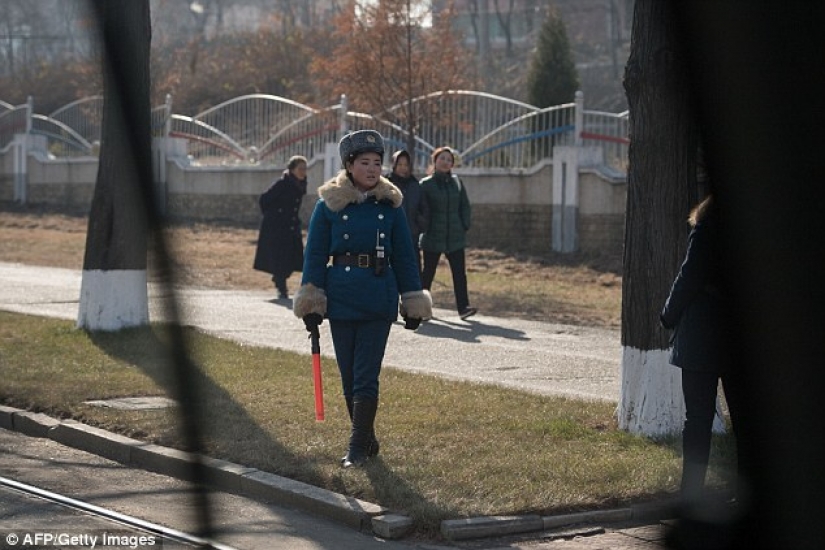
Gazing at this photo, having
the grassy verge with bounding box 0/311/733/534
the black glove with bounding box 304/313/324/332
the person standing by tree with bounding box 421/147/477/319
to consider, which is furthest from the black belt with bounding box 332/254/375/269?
the person standing by tree with bounding box 421/147/477/319

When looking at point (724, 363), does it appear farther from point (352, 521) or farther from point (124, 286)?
point (124, 286)

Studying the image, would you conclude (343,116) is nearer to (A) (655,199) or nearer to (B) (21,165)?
(B) (21,165)

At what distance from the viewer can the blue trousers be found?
25.9 ft

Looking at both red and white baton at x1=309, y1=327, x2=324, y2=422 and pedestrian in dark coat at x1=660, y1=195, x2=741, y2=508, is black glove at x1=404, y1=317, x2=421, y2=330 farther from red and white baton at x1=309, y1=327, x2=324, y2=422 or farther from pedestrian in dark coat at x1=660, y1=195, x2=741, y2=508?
pedestrian in dark coat at x1=660, y1=195, x2=741, y2=508

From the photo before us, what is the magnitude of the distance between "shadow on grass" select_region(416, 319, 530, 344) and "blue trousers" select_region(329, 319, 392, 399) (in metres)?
6.10

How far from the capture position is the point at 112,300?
13375 millimetres

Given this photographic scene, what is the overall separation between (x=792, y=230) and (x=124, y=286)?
6.32 meters

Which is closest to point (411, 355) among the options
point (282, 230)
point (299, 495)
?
point (282, 230)

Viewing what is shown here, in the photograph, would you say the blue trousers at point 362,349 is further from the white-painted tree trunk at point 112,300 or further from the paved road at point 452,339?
the white-painted tree trunk at point 112,300

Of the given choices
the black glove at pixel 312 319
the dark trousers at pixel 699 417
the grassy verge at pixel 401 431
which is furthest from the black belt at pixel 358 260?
the dark trousers at pixel 699 417

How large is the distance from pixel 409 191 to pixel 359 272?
7.67 m

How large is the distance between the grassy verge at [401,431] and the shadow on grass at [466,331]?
265 centimetres

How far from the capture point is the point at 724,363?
6973 mm

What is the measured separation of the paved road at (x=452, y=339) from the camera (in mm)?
11703
